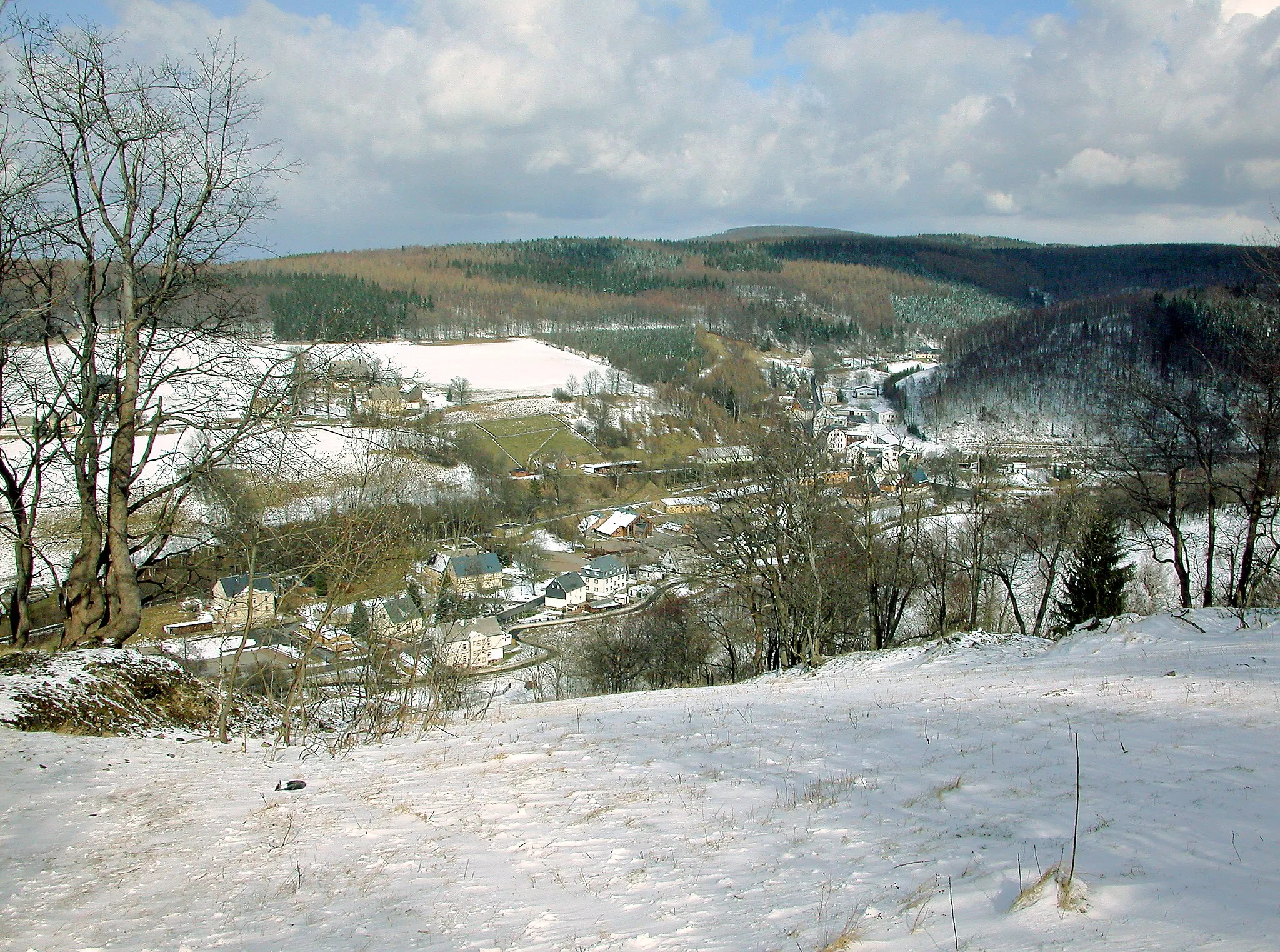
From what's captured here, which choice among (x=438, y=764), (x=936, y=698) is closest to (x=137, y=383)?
(x=438, y=764)

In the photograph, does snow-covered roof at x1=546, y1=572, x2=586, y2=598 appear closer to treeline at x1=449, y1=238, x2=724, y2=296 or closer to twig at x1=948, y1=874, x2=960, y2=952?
twig at x1=948, y1=874, x2=960, y2=952

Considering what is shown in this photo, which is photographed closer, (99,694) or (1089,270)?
(99,694)

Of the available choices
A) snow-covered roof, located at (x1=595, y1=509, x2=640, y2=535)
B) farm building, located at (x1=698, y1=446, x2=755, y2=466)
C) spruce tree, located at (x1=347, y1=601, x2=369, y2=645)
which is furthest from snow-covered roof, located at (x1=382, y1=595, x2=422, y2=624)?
snow-covered roof, located at (x1=595, y1=509, x2=640, y2=535)

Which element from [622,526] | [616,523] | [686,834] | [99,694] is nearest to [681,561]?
[622,526]

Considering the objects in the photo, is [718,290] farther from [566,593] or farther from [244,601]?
[244,601]

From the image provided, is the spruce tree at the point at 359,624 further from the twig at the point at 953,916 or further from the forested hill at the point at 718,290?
the forested hill at the point at 718,290

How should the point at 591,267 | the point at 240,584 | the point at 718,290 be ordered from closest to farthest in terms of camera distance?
the point at 240,584 → the point at 718,290 → the point at 591,267
